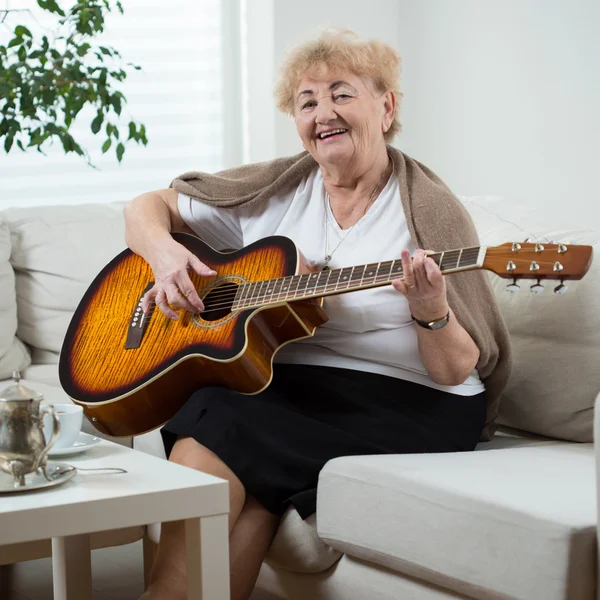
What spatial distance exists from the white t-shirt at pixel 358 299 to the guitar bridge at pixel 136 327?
0.27 metres

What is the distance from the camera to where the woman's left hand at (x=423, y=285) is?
5.20ft

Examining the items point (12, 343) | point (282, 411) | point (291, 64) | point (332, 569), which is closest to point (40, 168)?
point (12, 343)

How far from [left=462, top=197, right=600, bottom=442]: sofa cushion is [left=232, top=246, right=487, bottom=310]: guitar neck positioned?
16.4 inches

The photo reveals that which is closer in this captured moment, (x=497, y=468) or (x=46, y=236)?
(x=497, y=468)

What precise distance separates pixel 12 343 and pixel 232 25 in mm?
1944

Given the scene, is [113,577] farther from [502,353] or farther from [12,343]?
[502,353]

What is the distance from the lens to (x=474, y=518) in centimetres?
142

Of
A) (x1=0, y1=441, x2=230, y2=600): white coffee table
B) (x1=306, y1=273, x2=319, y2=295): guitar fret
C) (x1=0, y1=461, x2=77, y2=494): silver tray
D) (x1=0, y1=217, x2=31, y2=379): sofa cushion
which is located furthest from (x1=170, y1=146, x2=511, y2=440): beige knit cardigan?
(x1=0, y1=217, x2=31, y2=379): sofa cushion

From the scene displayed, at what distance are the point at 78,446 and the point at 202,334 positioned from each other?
0.38 meters

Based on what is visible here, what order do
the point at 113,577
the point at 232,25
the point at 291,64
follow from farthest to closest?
1. the point at 232,25
2. the point at 113,577
3. the point at 291,64

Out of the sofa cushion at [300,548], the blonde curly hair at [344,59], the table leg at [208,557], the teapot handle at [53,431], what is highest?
the blonde curly hair at [344,59]

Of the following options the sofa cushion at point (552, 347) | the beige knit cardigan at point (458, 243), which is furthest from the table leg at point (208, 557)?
the sofa cushion at point (552, 347)

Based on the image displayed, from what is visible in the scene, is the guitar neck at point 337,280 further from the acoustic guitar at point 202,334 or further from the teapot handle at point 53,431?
the teapot handle at point 53,431

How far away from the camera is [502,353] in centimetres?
190
